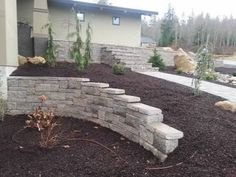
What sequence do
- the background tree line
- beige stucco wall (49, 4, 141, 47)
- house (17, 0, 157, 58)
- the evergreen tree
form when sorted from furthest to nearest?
the background tree line < the evergreen tree < beige stucco wall (49, 4, 141, 47) < house (17, 0, 157, 58)

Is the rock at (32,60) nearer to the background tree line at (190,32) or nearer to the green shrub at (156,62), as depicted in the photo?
the green shrub at (156,62)

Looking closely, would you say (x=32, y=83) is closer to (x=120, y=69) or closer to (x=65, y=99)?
(x=65, y=99)

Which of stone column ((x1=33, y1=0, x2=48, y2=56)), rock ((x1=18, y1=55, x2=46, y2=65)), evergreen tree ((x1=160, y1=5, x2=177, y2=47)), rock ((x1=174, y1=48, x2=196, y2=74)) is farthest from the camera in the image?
evergreen tree ((x1=160, y1=5, x2=177, y2=47))

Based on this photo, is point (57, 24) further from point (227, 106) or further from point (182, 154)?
point (182, 154)

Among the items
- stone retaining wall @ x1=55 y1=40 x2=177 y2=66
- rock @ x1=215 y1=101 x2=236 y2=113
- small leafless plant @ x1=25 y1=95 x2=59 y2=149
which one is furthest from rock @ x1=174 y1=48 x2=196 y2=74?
small leafless plant @ x1=25 y1=95 x2=59 y2=149

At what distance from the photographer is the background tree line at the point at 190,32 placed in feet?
110

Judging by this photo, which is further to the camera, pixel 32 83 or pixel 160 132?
pixel 32 83

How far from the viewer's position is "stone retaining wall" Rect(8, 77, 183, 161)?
13.6ft

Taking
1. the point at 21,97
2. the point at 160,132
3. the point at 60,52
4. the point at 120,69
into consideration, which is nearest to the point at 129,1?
the point at 60,52

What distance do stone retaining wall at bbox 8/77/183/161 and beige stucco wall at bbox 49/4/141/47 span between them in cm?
776

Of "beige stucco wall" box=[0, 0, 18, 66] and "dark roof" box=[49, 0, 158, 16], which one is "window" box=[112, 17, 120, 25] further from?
"beige stucco wall" box=[0, 0, 18, 66]

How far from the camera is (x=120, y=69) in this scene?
831 centimetres

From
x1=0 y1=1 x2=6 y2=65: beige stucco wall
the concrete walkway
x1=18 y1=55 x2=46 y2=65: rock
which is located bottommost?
the concrete walkway

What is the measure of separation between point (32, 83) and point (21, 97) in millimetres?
393
